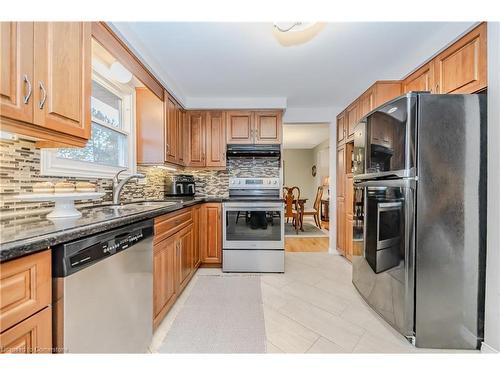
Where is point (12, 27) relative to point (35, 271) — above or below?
above

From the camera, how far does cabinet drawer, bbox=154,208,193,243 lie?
1.69m

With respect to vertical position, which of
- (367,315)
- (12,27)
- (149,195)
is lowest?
(367,315)

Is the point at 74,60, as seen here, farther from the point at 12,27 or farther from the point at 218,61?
the point at 218,61

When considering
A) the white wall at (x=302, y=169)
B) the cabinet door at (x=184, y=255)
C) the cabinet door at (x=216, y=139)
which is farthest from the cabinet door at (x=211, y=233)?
the white wall at (x=302, y=169)

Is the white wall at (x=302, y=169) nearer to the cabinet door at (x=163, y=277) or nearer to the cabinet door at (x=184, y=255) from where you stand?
the cabinet door at (x=184, y=255)

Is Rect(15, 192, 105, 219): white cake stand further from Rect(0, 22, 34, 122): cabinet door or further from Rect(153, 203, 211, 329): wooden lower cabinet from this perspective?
Rect(153, 203, 211, 329): wooden lower cabinet

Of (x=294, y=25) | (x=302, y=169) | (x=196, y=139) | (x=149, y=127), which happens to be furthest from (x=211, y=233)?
(x=302, y=169)

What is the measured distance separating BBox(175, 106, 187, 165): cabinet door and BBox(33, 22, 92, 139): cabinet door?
5.77 ft

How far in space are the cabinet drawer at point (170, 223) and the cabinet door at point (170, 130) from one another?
2.47 ft

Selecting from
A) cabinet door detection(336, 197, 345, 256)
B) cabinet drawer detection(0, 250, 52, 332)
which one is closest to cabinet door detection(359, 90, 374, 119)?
cabinet door detection(336, 197, 345, 256)

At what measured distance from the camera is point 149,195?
2791 mm
